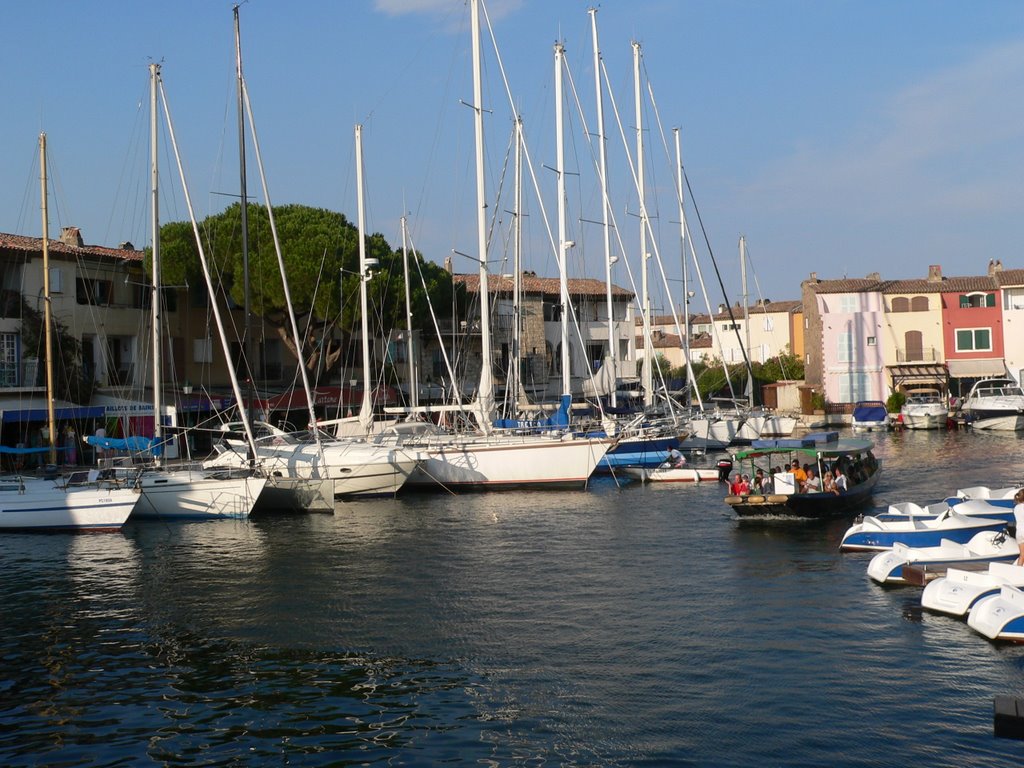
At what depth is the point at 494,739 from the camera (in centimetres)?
1530

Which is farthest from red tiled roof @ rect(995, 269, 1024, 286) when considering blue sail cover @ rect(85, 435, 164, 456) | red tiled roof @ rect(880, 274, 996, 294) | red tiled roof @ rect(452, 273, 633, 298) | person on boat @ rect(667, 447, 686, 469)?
blue sail cover @ rect(85, 435, 164, 456)

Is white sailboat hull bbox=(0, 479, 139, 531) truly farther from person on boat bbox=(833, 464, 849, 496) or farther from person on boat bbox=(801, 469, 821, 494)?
person on boat bbox=(833, 464, 849, 496)

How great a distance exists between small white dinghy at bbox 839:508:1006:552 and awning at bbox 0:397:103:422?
105 ft

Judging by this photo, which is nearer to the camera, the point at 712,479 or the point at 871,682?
the point at 871,682

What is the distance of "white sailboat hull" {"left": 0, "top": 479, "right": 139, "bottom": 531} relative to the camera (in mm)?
33812

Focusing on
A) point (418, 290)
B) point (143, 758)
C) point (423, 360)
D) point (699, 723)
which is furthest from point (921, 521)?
point (423, 360)

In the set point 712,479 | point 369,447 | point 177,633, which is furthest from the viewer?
point 712,479

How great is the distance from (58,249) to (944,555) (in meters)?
42.8

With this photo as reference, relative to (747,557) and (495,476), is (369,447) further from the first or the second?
(747,557)

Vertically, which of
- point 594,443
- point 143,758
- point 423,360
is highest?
point 423,360

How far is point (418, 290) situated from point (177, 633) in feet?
152

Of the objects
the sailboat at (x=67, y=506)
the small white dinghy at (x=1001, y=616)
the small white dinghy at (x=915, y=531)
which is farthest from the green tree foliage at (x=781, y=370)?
the small white dinghy at (x=1001, y=616)

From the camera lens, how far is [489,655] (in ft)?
63.6

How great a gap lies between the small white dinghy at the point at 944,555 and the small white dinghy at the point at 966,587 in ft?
6.83
